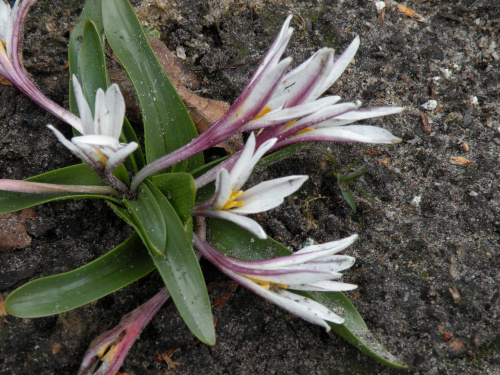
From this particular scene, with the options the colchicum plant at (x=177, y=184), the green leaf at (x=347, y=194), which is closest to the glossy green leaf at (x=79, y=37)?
the colchicum plant at (x=177, y=184)

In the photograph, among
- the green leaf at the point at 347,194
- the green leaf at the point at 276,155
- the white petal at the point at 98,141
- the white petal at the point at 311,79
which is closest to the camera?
the white petal at the point at 98,141

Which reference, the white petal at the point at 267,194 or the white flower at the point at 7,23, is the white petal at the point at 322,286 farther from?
the white flower at the point at 7,23

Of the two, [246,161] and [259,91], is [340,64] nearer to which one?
[259,91]

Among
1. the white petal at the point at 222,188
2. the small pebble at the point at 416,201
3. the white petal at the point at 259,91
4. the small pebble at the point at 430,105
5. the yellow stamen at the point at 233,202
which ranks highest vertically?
the white petal at the point at 259,91

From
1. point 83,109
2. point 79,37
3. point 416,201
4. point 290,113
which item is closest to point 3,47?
point 79,37

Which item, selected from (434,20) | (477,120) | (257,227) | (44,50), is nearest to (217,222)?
(257,227)

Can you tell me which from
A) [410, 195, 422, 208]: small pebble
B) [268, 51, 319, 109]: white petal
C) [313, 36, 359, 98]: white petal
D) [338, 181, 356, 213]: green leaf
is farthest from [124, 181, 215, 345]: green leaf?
[410, 195, 422, 208]: small pebble

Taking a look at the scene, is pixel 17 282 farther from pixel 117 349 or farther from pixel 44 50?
pixel 44 50
